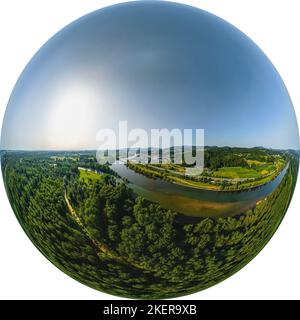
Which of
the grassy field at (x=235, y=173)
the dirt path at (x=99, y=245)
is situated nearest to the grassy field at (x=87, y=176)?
the dirt path at (x=99, y=245)

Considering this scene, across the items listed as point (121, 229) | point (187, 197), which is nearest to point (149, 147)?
point (187, 197)

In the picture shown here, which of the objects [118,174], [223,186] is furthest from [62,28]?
[223,186]

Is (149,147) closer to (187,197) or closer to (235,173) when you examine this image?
(187,197)

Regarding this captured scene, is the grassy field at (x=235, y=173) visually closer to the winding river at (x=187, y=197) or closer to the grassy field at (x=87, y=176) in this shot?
the winding river at (x=187, y=197)

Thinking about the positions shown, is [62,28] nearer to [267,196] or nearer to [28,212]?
[28,212]

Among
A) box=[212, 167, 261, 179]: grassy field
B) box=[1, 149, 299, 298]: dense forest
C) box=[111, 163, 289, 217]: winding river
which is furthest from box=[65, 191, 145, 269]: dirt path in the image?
box=[212, 167, 261, 179]: grassy field

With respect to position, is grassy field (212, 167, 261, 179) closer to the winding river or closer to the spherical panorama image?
the spherical panorama image
